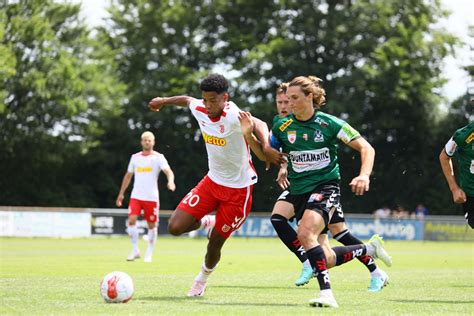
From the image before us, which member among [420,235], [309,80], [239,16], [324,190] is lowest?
[420,235]

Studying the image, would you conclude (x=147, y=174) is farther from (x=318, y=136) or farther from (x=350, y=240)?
(x=318, y=136)

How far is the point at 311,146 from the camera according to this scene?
391 inches

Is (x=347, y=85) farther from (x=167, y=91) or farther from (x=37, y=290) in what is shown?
(x=37, y=290)

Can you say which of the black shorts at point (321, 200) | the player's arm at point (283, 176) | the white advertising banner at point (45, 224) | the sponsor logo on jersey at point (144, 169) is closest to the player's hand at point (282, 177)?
the player's arm at point (283, 176)

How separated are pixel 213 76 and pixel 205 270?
85.9 inches

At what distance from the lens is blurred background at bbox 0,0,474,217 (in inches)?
1955

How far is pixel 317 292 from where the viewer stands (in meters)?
11.4

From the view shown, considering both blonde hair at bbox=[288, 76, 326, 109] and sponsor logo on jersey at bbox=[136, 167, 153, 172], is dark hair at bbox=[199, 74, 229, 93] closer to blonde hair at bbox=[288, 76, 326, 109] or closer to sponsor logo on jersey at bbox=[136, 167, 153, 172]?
blonde hair at bbox=[288, 76, 326, 109]

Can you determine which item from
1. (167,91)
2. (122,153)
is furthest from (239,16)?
(122,153)

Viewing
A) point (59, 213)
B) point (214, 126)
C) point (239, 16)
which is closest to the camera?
point (214, 126)

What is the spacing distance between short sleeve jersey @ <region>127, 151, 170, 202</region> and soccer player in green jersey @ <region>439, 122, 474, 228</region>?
8.99 meters

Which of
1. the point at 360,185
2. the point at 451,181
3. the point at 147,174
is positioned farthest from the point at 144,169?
the point at 360,185

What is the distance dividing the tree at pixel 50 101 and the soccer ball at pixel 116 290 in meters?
38.4

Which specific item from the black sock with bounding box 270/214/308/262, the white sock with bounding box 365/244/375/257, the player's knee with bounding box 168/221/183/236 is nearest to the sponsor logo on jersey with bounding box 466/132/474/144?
the white sock with bounding box 365/244/375/257
